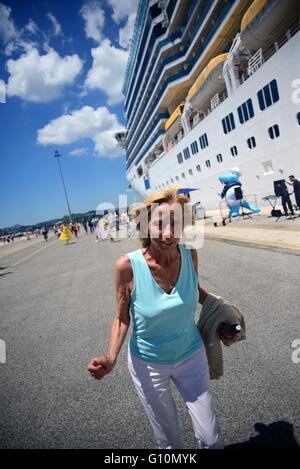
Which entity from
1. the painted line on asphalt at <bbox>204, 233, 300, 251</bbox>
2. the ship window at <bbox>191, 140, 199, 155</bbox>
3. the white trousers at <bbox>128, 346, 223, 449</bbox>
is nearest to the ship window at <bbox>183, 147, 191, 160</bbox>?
the ship window at <bbox>191, 140, 199, 155</bbox>

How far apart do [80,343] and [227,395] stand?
2586 mm

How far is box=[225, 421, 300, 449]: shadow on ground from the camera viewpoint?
6.93 ft

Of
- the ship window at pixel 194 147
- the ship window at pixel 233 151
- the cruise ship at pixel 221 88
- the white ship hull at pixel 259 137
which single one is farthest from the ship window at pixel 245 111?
the ship window at pixel 194 147

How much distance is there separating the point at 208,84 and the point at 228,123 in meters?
5.19

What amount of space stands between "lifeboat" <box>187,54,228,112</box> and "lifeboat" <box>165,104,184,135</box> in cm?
361

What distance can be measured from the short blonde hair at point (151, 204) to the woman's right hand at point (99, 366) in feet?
2.68

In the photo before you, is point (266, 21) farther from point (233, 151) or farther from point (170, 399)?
point (170, 399)

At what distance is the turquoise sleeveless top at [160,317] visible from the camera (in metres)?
1.78

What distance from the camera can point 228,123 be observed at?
2066cm

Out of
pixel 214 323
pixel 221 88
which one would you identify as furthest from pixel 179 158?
pixel 214 323

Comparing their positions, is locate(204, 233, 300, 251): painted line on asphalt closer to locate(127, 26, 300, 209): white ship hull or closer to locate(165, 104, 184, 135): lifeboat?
locate(127, 26, 300, 209): white ship hull

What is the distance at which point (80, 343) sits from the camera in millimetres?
4547

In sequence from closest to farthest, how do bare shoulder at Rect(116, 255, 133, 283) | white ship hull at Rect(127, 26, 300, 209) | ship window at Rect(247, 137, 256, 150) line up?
1. bare shoulder at Rect(116, 255, 133, 283)
2. white ship hull at Rect(127, 26, 300, 209)
3. ship window at Rect(247, 137, 256, 150)
